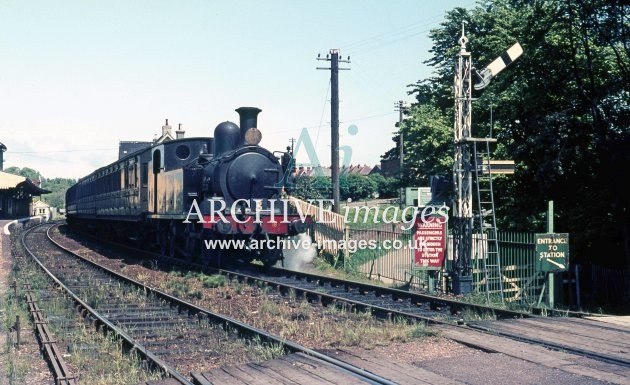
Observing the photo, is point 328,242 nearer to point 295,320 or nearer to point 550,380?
point 295,320

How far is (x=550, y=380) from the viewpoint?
229 inches

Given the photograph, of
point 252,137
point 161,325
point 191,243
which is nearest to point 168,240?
point 191,243

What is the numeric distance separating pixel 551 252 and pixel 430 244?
107 inches

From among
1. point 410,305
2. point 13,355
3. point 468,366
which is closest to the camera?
point 468,366

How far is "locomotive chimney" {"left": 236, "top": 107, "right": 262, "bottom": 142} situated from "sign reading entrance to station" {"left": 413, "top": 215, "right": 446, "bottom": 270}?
5.08 metres

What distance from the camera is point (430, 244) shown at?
13.7m

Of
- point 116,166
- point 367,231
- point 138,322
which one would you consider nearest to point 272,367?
point 138,322

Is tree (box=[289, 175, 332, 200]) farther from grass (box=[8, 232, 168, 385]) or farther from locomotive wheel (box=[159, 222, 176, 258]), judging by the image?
grass (box=[8, 232, 168, 385])

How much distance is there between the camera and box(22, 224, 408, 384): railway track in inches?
267

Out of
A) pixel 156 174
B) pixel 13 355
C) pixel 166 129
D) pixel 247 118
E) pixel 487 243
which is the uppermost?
pixel 166 129

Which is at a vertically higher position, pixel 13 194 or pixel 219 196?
pixel 13 194

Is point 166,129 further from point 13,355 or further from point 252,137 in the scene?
point 13,355

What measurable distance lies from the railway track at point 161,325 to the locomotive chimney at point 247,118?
15.4ft

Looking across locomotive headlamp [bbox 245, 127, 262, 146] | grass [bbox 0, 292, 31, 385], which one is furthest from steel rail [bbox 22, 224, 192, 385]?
locomotive headlamp [bbox 245, 127, 262, 146]
